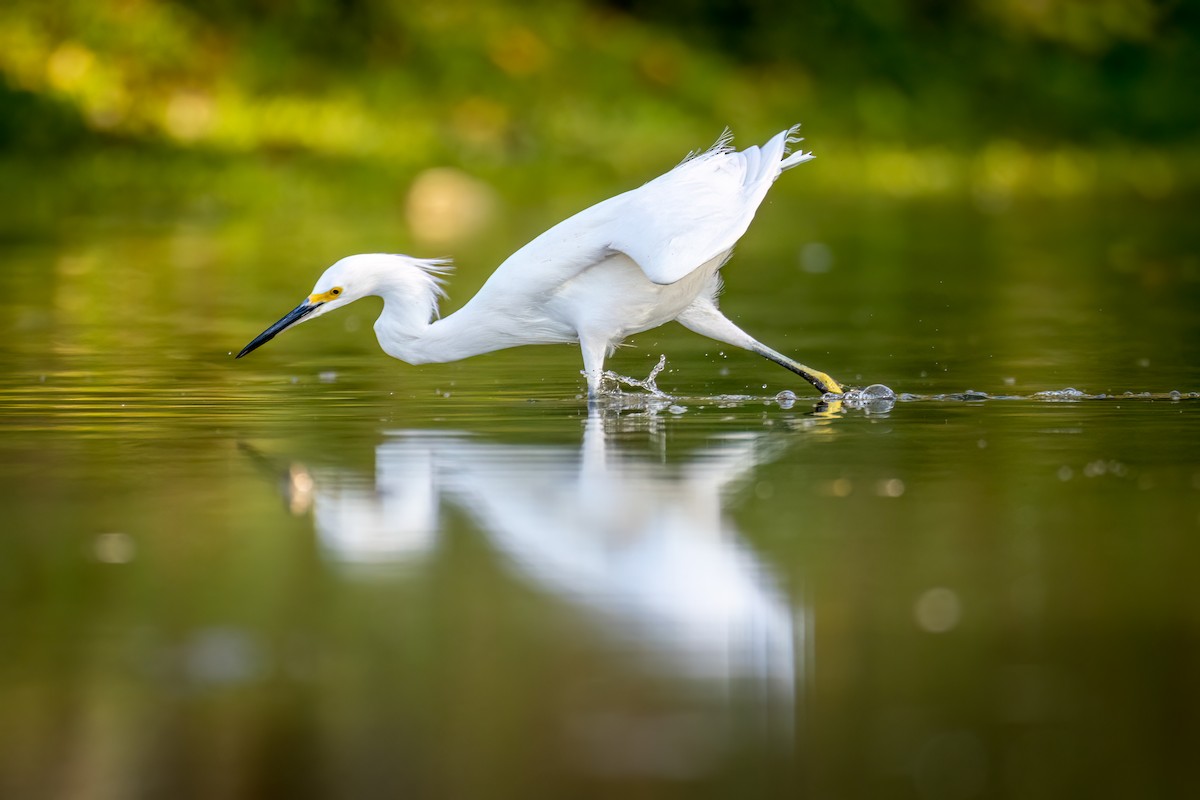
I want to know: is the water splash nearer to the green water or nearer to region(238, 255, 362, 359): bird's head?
the green water

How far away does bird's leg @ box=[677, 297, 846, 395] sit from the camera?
10148mm

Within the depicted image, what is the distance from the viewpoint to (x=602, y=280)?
32.2 ft

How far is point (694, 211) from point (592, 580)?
4.18m

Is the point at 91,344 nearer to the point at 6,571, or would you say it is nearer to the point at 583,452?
the point at 583,452

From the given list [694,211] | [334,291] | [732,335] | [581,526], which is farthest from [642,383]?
[581,526]

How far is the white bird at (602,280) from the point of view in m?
9.55

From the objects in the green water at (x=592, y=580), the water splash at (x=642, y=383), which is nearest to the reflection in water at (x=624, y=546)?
the green water at (x=592, y=580)

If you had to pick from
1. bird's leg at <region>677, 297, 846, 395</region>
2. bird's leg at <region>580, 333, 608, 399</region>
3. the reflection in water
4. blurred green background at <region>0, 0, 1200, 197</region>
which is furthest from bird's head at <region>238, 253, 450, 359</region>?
blurred green background at <region>0, 0, 1200, 197</region>

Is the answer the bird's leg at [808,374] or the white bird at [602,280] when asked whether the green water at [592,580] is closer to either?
the bird's leg at [808,374]

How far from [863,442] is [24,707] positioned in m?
4.44

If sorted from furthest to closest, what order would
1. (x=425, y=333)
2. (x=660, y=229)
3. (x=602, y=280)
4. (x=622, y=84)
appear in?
(x=622, y=84) → (x=425, y=333) → (x=602, y=280) → (x=660, y=229)

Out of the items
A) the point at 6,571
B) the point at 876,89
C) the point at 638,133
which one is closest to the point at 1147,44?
the point at 876,89

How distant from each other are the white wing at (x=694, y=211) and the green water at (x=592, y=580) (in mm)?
733

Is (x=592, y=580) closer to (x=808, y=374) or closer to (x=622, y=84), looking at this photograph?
(x=808, y=374)
